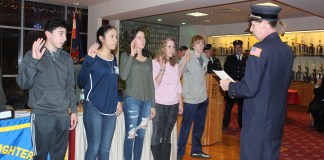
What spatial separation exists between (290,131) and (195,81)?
136 inches

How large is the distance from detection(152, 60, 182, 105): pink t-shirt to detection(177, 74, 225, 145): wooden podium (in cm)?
140

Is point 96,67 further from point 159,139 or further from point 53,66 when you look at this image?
point 159,139

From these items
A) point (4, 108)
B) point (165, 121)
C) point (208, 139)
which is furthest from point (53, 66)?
point (208, 139)

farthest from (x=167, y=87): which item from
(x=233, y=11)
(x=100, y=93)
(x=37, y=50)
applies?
(x=233, y=11)

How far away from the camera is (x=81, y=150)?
9.32ft

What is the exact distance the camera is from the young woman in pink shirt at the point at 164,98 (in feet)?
10.4

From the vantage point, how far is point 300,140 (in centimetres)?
547

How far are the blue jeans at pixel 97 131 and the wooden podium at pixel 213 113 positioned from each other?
213 centimetres

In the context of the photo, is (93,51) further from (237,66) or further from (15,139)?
(237,66)

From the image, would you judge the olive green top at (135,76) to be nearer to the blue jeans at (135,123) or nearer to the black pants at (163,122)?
the blue jeans at (135,123)

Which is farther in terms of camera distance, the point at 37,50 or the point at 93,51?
the point at 93,51

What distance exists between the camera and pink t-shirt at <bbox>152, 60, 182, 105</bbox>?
10.4ft

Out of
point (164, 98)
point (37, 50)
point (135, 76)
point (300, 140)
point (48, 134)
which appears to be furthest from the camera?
point (300, 140)

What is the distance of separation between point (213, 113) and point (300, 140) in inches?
73.5
